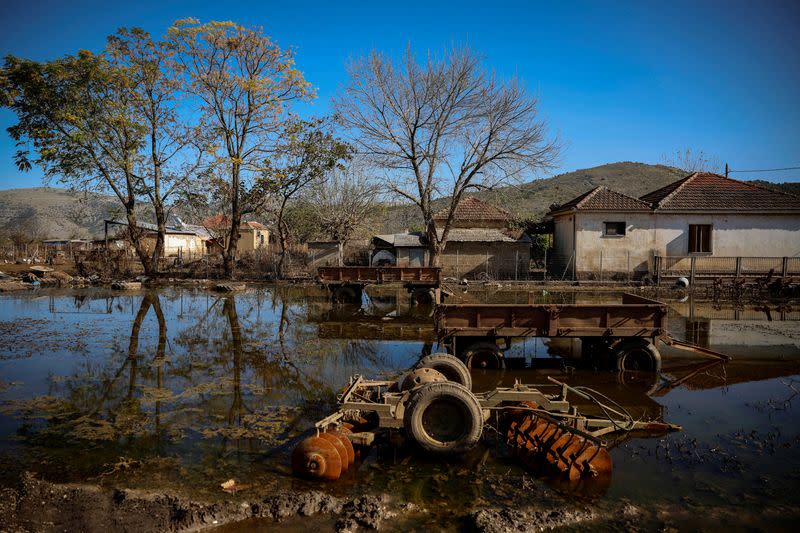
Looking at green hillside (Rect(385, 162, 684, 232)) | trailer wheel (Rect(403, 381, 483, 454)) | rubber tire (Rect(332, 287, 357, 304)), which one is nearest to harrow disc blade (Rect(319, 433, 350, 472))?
trailer wheel (Rect(403, 381, 483, 454))

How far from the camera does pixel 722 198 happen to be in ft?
93.4

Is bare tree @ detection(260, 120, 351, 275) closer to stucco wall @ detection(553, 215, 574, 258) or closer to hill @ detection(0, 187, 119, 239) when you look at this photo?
stucco wall @ detection(553, 215, 574, 258)

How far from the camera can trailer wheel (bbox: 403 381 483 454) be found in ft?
19.4

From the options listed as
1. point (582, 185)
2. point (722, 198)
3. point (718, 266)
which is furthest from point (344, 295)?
point (582, 185)

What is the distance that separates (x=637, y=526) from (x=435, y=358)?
3788 mm

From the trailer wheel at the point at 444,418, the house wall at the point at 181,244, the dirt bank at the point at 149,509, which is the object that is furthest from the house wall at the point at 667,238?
the house wall at the point at 181,244

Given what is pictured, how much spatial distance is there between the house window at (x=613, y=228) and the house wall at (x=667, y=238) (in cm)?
21

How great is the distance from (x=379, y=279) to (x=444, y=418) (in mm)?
14861

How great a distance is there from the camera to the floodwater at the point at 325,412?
5.33m

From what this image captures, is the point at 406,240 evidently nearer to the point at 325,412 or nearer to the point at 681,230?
the point at 681,230

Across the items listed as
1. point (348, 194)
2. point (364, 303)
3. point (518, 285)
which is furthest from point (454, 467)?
point (348, 194)

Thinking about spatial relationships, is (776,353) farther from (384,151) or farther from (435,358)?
(384,151)

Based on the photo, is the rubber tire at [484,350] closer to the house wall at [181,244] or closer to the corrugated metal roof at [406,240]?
the corrugated metal roof at [406,240]

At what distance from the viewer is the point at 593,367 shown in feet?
35.3
